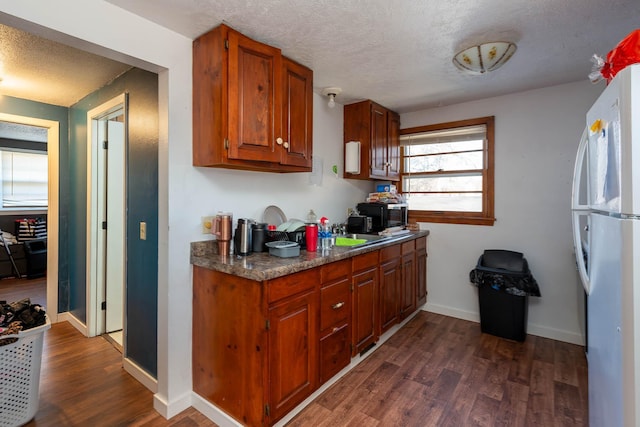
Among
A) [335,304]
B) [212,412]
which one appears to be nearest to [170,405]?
[212,412]

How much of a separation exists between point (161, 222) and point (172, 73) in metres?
0.91

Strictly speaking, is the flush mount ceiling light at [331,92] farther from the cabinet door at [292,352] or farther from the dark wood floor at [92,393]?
the dark wood floor at [92,393]

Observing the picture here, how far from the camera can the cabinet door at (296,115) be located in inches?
81.6

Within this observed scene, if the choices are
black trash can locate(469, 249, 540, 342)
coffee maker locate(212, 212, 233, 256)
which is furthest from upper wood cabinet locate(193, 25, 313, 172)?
black trash can locate(469, 249, 540, 342)

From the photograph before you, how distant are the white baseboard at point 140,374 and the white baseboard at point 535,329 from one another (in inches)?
111

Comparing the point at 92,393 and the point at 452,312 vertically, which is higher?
the point at 452,312

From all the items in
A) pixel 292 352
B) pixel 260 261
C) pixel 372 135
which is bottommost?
pixel 292 352

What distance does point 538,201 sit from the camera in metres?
2.87

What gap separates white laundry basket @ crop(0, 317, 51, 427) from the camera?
167 centimetres

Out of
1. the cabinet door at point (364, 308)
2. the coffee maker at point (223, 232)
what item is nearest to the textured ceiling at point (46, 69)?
the coffee maker at point (223, 232)

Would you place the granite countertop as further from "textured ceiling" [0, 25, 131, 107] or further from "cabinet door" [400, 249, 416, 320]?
"textured ceiling" [0, 25, 131, 107]

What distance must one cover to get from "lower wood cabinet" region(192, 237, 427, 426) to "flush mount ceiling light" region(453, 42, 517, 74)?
4.94 ft

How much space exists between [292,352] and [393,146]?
8.58 feet

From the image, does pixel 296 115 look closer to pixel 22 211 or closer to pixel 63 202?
pixel 63 202
